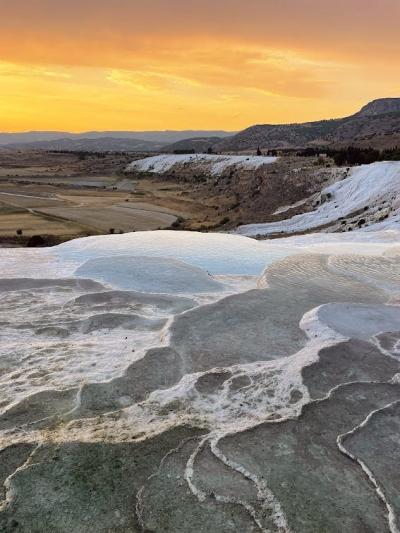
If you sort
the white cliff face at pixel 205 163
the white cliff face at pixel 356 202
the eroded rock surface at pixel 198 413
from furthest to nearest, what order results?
the white cliff face at pixel 205 163 → the white cliff face at pixel 356 202 → the eroded rock surface at pixel 198 413

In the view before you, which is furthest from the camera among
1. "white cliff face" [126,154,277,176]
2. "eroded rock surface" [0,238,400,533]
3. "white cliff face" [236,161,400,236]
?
"white cliff face" [126,154,277,176]

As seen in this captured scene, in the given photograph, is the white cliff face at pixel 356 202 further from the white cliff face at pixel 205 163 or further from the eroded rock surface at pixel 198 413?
the white cliff face at pixel 205 163

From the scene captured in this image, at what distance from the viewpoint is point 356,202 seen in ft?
126

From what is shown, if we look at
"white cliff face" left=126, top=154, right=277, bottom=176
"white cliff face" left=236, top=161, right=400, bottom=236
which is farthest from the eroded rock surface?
"white cliff face" left=126, top=154, right=277, bottom=176

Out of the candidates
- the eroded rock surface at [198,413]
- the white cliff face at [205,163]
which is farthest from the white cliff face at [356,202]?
the white cliff face at [205,163]

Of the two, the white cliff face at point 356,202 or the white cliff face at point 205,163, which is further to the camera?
the white cliff face at point 205,163

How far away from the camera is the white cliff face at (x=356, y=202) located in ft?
113

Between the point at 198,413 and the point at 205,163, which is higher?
the point at 205,163

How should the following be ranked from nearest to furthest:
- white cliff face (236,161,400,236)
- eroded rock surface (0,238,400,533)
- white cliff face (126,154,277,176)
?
1. eroded rock surface (0,238,400,533)
2. white cliff face (236,161,400,236)
3. white cliff face (126,154,277,176)

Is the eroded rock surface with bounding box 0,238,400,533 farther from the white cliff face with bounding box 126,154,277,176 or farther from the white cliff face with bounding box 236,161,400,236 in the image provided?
the white cliff face with bounding box 126,154,277,176

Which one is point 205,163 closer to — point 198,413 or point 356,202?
point 356,202

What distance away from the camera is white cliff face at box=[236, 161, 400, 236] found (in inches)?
1361

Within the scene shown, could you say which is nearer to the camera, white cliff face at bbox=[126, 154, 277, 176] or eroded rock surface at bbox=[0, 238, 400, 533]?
eroded rock surface at bbox=[0, 238, 400, 533]

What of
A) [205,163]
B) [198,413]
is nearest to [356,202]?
[198,413]
